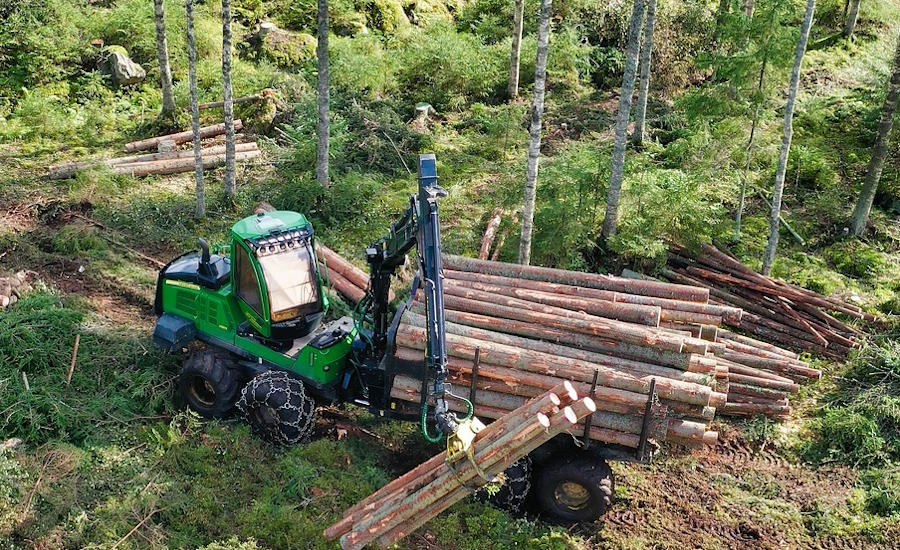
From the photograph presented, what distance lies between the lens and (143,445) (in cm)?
978

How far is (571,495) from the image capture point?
31.3 ft

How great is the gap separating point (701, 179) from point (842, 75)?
11.1 meters

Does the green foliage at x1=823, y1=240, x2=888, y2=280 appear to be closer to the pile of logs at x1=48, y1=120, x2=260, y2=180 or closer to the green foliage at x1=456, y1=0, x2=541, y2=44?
the green foliage at x1=456, y1=0, x2=541, y2=44

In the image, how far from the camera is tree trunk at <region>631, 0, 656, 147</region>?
18.2m

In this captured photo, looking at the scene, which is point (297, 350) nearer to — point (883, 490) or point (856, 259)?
point (883, 490)

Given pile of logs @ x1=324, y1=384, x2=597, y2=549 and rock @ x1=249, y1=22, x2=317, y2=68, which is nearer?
pile of logs @ x1=324, y1=384, x2=597, y2=549

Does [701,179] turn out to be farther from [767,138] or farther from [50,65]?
[50,65]

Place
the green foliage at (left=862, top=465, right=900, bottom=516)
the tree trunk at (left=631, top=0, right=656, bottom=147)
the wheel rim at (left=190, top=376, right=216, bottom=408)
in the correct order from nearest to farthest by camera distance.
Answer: the green foliage at (left=862, top=465, right=900, bottom=516), the wheel rim at (left=190, top=376, right=216, bottom=408), the tree trunk at (left=631, top=0, right=656, bottom=147)

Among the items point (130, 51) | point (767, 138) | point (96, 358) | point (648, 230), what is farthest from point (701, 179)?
point (130, 51)

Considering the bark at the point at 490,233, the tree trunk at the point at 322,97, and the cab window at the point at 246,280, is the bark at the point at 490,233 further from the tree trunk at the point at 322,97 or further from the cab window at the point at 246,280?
the cab window at the point at 246,280

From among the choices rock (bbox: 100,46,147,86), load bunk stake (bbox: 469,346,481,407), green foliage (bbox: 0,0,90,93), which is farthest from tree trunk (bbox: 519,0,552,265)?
green foliage (bbox: 0,0,90,93)

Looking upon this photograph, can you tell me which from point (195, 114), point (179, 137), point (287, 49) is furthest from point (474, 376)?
point (287, 49)

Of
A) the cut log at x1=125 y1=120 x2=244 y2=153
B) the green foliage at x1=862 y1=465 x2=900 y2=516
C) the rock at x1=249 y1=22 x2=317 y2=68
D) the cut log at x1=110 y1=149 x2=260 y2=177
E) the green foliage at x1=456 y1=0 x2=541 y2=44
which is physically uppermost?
the green foliage at x1=456 y1=0 x2=541 y2=44

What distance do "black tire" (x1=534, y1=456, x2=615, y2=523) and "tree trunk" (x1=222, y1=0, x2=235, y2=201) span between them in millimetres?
9394
